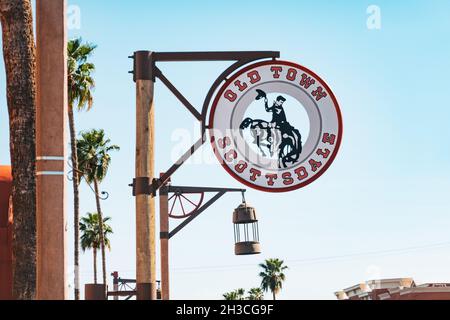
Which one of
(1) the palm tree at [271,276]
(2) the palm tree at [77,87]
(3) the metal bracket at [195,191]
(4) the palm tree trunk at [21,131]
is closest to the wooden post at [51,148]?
(4) the palm tree trunk at [21,131]

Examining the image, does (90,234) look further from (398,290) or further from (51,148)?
(51,148)

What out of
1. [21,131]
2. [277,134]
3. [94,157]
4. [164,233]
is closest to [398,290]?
[94,157]

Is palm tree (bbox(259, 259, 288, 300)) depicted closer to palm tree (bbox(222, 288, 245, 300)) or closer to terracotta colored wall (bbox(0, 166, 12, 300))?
palm tree (bbox(222, 288, 245, 300))

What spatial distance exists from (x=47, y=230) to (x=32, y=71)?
234 inches

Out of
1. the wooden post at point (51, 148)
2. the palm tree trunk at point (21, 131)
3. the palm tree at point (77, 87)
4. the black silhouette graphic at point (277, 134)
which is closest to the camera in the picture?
the wooden post at point (51, 148)

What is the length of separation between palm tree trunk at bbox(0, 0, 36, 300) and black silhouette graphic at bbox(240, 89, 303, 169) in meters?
4.64

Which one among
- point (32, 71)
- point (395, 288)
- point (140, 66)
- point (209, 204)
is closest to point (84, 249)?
point (395, 288)

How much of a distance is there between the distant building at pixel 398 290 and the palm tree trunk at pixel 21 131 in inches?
1368

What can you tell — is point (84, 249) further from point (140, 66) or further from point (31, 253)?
point (140, 66)

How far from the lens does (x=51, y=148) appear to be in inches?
265

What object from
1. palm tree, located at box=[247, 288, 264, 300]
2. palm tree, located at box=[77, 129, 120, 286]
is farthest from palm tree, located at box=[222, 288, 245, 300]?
palm tree, located at box=[77, 129, 120, 286]

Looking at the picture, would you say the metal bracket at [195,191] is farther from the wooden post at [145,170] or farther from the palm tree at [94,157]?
the palm tree at [94,157]

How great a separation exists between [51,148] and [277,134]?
2.72 meters

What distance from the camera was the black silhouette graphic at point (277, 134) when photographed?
8.34 meters
